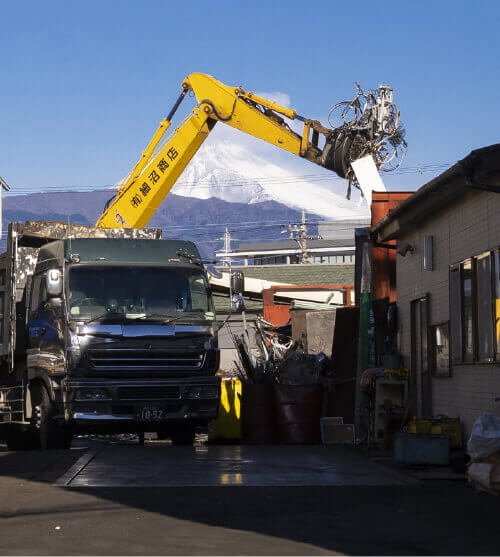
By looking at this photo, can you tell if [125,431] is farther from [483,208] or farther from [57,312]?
[483,208]

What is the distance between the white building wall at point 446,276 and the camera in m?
13.8

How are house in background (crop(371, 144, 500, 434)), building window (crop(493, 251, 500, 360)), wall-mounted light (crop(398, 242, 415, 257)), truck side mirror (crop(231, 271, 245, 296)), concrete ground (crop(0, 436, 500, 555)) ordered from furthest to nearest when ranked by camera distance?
wall-mounted light (crop(398, 242, 415, 257)), truck side mirror (crop(231, 271, 245, 296)), house in background (crop(371, 144, 500, 434)), building window (crop(493, 251, 500, 360)), concrete ground (crop(0, 436, 500, 555))

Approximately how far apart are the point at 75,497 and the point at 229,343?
30.1 metres

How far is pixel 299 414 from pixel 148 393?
13.2 feet

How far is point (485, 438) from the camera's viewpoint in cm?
1080

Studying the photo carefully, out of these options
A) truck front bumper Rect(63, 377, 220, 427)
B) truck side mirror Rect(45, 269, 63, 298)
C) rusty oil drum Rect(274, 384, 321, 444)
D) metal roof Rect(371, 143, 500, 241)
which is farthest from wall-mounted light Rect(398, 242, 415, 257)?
truck side mirror Rect(45, 269, 63, 298)

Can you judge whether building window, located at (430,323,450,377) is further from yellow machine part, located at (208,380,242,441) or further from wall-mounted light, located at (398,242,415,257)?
yellow machine part, located at (208,380,242,441)

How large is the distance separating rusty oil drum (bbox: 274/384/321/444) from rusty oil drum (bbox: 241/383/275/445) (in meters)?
0.21

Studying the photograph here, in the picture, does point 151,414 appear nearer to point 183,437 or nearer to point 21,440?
point 183,437

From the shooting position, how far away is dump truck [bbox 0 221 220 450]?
51.8 feet

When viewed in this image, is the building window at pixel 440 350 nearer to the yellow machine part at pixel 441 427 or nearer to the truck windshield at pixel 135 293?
the yellow machine part at pixel 441 427

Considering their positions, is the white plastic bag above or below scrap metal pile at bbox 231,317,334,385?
below

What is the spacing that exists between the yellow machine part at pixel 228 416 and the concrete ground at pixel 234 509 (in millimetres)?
4833

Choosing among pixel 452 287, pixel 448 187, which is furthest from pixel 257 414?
pixel 448 187
